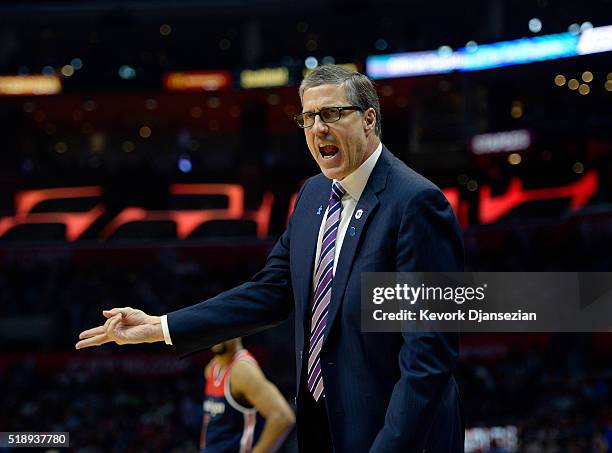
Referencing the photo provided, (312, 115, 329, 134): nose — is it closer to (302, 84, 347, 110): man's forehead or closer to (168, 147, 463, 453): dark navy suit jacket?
(302, 84, 347, 110): man's forehead

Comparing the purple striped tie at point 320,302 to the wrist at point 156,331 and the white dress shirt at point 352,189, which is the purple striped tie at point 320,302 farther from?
the wrist at point 156,331

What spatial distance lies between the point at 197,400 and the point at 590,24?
12.4 m

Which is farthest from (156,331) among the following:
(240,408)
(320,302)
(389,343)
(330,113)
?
(240,408)

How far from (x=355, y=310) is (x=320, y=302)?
0.17m

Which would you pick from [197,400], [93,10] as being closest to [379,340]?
[197,400]

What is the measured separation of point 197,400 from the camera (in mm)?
19047

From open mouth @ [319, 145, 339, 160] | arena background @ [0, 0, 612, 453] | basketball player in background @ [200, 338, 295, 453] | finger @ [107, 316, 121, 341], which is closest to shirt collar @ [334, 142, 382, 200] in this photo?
open mouth @ [319, 145, 339, 160]

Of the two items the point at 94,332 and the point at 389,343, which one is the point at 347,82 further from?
the point at 94,332

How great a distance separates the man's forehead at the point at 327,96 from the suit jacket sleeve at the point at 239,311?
56 cm

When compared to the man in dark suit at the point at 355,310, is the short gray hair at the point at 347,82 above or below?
above

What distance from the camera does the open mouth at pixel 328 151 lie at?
3086 millimetres

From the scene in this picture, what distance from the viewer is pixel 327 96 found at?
3.05m

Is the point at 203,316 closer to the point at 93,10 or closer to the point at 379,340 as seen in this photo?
the point at 379,340

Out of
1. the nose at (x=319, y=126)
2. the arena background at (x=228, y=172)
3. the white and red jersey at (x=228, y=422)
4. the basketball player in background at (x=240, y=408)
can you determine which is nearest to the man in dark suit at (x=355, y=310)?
the nose at (x=319, y=126)
